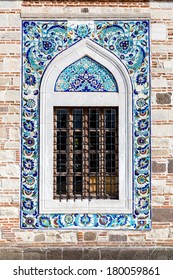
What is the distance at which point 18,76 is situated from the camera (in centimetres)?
729

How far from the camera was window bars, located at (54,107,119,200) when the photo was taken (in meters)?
7.41

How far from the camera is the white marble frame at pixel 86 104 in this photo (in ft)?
23.9

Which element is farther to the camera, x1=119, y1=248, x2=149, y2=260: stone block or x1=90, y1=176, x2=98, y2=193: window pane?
x1=90, y1=176, x2=98, y2=193: window pane

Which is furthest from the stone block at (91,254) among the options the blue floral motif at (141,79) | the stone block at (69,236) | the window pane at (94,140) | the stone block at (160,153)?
the blue floral motif at (141,79)

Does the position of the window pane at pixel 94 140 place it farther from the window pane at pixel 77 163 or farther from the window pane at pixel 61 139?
the window pane at pixel 61 139

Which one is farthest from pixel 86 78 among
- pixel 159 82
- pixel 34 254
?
pixel 34 254

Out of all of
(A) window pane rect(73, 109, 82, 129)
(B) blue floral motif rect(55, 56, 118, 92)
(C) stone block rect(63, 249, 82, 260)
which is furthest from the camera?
(A) window pane rect(73, 109, 82, 129)

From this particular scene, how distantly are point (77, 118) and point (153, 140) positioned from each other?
1347mm

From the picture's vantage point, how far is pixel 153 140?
7262mm

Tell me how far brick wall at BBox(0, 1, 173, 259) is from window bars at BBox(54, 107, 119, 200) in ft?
2.15

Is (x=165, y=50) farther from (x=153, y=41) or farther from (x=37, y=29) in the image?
(x=37, y=29)

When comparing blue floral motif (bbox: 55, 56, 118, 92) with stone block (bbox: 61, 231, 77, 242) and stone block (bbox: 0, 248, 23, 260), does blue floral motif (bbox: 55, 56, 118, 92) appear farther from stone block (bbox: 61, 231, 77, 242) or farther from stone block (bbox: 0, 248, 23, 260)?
stone block (bbox: 0, 248, 23, 260)

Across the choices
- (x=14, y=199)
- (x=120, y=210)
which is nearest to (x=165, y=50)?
(x=120, y=210)

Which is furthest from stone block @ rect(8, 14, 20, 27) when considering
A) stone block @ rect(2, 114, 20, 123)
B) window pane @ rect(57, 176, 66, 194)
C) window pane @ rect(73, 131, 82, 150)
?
window pane @ rect(57, 176, 66, 194)
